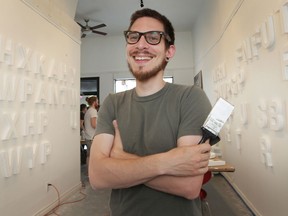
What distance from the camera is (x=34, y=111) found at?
2.78 meters

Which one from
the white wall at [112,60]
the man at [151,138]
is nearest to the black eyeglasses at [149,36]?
the man at [151,138]

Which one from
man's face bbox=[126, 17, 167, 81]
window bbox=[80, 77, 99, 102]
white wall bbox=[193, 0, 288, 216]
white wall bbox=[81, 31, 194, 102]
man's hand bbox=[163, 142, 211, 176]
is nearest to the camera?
man's hand bbox=[163, 142, 211, 176]

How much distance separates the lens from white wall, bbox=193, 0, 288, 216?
1.95 meters

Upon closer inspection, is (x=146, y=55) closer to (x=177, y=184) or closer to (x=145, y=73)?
(x=145, y=73)

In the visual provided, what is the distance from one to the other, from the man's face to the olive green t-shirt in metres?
0.10

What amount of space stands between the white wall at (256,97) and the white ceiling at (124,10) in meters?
1.77

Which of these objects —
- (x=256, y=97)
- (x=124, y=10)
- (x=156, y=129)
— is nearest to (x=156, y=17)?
(x=156, y=129)

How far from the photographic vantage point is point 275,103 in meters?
1.96

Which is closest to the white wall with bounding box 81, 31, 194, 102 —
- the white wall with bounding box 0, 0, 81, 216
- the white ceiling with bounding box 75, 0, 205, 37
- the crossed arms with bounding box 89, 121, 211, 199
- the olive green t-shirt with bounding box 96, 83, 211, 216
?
the white ceiling with bounding box 75, 0, 205, 37

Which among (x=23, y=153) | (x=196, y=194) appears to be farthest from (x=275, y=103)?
(x=23, y=153)

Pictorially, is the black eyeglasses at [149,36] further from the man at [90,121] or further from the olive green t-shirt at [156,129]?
the man at [90,121]

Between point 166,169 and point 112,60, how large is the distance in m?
7.09

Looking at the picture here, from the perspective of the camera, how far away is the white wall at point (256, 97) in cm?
195

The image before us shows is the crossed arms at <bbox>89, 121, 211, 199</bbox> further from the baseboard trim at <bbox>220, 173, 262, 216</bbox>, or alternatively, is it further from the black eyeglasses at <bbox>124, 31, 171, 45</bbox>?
the baseboard trim at <bbox>220, 173, 262, 216</bbox>
